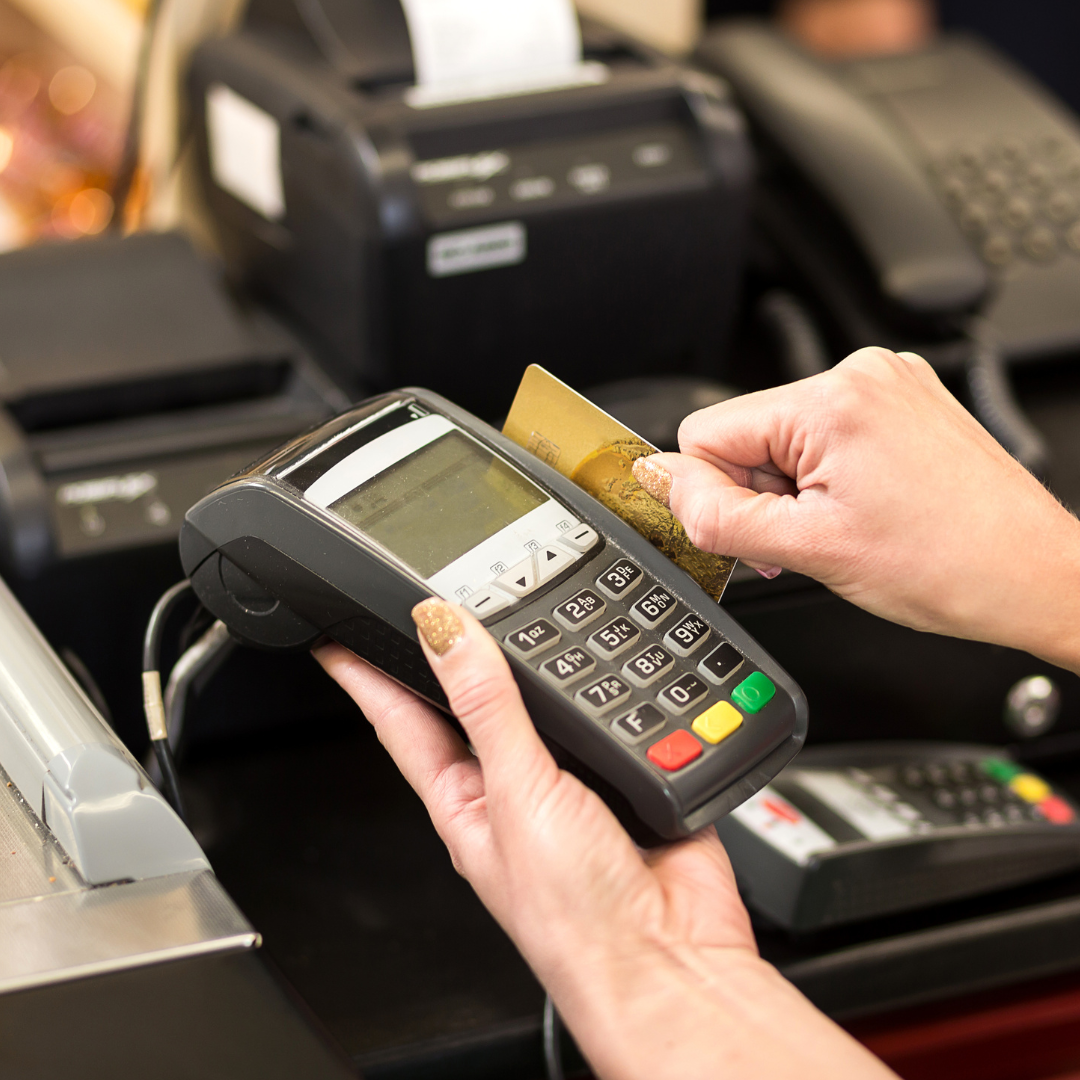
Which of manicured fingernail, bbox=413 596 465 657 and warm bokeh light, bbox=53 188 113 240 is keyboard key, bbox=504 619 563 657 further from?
warm bokeh light, bbox=53 188 113 240

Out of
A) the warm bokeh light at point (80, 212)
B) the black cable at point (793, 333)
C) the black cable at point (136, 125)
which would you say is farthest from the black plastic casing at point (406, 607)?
the warm bokeh light at point (80, 212)

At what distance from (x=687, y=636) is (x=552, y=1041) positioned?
208mm

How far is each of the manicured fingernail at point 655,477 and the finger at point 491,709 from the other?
4.1 inches

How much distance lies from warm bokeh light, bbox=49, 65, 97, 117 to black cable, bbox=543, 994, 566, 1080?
930 millimetres

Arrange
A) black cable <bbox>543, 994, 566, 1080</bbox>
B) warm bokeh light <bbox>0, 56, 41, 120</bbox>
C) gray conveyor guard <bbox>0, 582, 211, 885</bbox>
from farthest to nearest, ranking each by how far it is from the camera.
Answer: warm bokeh light <bbox>0, 56, 41, 120</bbox> → black cable <bbox>543, 994, 566, 1080</bbox> → gray conveyor guard <bbox>0, 582, 211, 885</bbox>

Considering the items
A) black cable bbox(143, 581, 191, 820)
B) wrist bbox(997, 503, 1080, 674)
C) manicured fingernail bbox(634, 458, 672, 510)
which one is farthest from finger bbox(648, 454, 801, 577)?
black cable bbox(143, 581, 191, 820)

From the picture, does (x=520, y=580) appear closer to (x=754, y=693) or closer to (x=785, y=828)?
(x=754, y=693)

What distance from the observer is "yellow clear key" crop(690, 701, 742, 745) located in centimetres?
44

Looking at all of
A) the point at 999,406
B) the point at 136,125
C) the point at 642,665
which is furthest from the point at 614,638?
the point at 136,125

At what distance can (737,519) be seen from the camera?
0.46m

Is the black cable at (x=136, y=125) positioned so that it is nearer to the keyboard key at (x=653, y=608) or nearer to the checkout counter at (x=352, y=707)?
the checkout counter at (x=352, y=707)

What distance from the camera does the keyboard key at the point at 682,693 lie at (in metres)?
0.45

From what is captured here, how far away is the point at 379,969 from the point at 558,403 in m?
0.29

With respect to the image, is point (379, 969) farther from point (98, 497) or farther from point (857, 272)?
point (857, 272)
